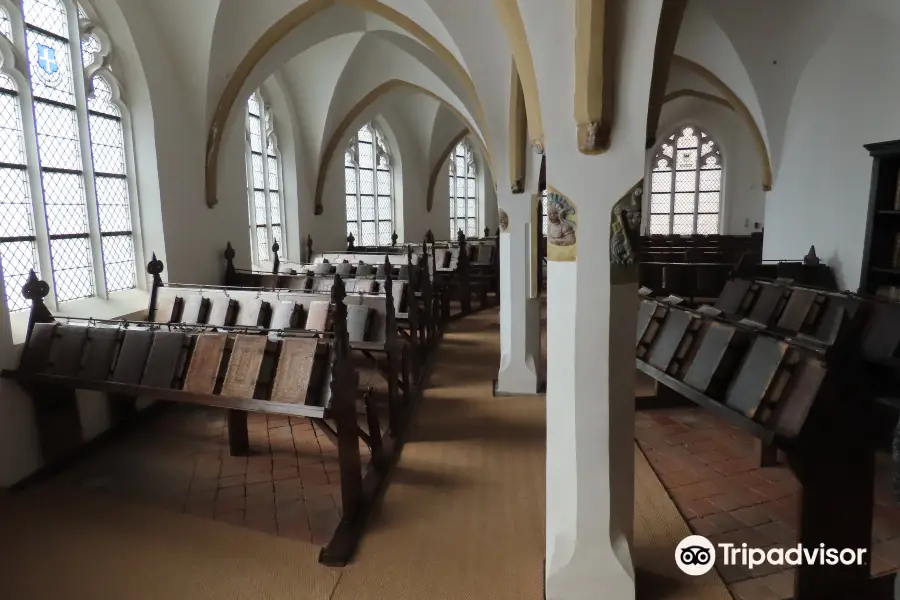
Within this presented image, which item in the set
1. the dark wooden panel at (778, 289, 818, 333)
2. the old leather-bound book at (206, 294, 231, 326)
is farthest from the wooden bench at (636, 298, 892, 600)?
the old leather-bound book at (206, 294, 231, 326)

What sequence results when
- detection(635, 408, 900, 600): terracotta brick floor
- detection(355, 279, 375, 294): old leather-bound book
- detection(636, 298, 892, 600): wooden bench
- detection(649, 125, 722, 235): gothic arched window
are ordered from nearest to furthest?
1. detection(636, 298, 892, 600): wooden bench
2. detection(635, 408, 900, 600): terracotta brick floor
3. detection(355, 279, 375, 294): old leather-bound book
4. detection(649, 125, 722, 235): gothic arched window

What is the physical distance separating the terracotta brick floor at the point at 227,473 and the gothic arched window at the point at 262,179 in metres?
4.62

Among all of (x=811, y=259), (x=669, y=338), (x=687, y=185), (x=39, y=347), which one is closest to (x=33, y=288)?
(x=39, y=347)

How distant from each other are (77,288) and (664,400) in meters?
6.11

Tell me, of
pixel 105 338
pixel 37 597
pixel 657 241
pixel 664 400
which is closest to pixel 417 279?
pixel 664 400

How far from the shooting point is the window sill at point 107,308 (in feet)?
15.6

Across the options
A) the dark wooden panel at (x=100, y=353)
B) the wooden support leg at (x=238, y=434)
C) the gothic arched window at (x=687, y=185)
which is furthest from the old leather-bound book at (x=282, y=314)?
the gothic arched window at (x=687, y=185)

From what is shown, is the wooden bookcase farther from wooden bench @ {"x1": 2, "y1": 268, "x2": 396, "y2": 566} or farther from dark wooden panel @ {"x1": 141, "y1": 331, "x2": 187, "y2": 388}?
dark wooden panel @ {"x1": 141, "y1": 331, "x2": 187, "y2": 388}

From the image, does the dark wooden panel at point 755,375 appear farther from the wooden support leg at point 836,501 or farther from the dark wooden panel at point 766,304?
the dark wooden panel at point 766,304

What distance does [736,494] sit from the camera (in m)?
3.91

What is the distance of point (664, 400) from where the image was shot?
223 inches

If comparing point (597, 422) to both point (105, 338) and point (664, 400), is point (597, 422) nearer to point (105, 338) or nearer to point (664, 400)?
point (664, 400)

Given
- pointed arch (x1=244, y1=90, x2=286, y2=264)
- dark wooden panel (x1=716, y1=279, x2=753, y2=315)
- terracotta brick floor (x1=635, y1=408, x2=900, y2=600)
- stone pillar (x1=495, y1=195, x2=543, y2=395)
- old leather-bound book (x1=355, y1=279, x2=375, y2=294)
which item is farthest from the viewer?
pointed arch (x1=244, y1=90, x2=286, y2=264)

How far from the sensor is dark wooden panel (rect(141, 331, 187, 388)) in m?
3.98
